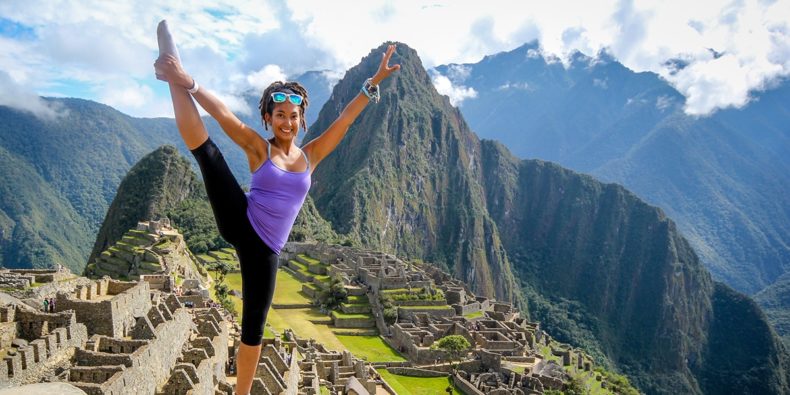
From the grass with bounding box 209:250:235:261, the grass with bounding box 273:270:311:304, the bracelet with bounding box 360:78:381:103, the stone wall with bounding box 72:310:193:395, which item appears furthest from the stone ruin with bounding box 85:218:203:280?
the bracelet with bounding box 360:78:381:103

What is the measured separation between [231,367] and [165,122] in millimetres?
166171

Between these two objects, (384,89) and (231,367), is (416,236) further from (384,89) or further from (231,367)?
(231,367)

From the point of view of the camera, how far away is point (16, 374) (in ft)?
40.3

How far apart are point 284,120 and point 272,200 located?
83 centimetres

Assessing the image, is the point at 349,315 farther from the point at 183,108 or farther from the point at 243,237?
the point at 183,108

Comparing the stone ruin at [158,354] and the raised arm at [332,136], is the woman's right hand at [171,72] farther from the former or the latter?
the stone ruin at [158,354]

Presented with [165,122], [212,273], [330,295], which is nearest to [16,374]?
[330,295]

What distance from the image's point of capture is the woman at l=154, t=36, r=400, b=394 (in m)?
4.98

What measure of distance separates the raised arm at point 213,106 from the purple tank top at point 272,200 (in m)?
0.14

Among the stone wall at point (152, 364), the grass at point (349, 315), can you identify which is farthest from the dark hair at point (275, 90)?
the grass at point (349, 315)

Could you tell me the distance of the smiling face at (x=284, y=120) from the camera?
570 cm

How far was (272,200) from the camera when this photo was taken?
530 centimetres

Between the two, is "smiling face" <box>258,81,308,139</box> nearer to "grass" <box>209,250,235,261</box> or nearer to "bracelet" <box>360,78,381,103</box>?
"bracelet" <box>360,78,381,103</box>

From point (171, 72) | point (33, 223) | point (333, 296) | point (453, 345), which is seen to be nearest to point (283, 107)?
point (171, 72)
